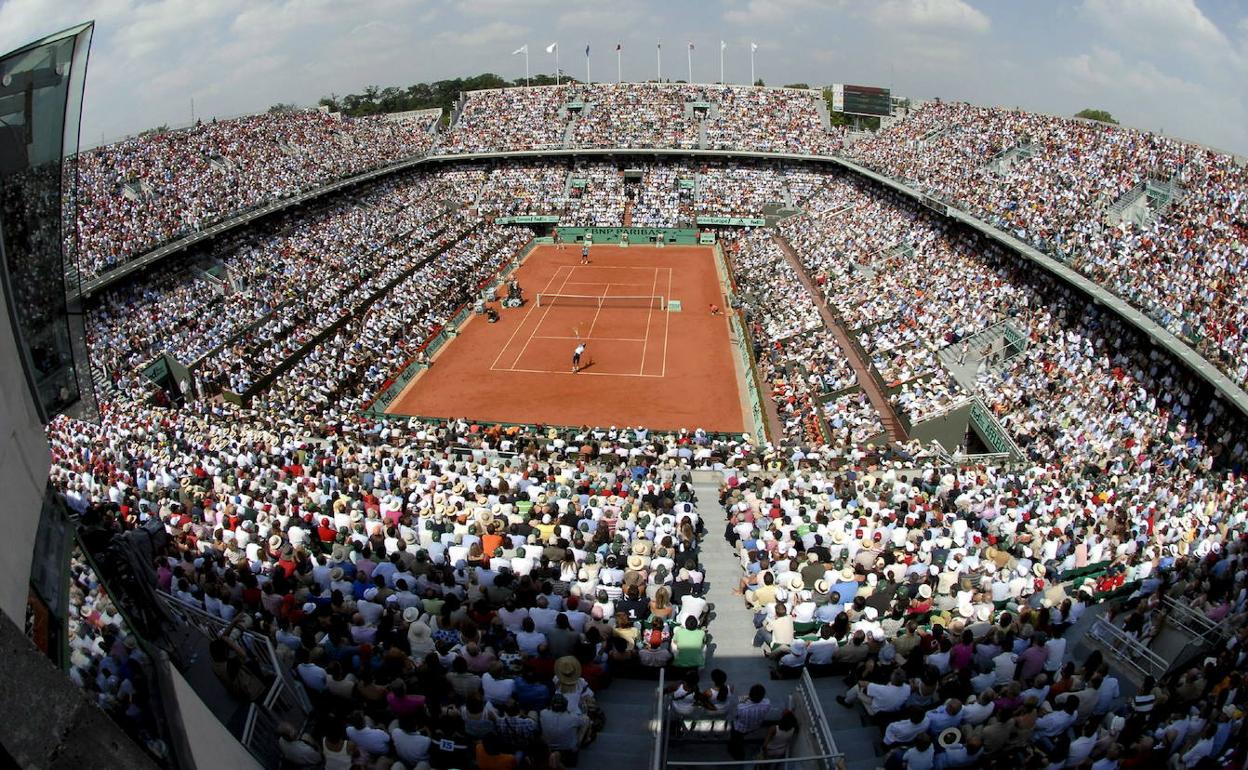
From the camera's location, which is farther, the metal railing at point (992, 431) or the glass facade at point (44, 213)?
the metal railing at point (992, 431)

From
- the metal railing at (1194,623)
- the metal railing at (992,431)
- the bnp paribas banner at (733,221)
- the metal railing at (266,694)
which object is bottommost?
the metal railing at (992,431)

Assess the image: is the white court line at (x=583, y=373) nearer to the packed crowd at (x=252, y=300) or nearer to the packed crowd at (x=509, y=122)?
the packed crowd at (x=252, y=300)

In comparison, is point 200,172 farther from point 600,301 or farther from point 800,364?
point 800,364

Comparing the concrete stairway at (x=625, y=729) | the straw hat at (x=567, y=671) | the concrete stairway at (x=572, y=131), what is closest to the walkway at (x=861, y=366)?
the concrete stairway at (x=625, y=729)

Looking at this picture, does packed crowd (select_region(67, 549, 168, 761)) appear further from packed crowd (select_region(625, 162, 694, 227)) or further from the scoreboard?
the scoreboard

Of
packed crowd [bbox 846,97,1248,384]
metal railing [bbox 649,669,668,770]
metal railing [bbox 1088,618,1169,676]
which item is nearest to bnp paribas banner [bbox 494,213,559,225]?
packed crowd [bbox 846,97,1248,384]

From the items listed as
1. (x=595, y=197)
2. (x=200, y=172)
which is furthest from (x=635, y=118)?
(x=200, y=172)
